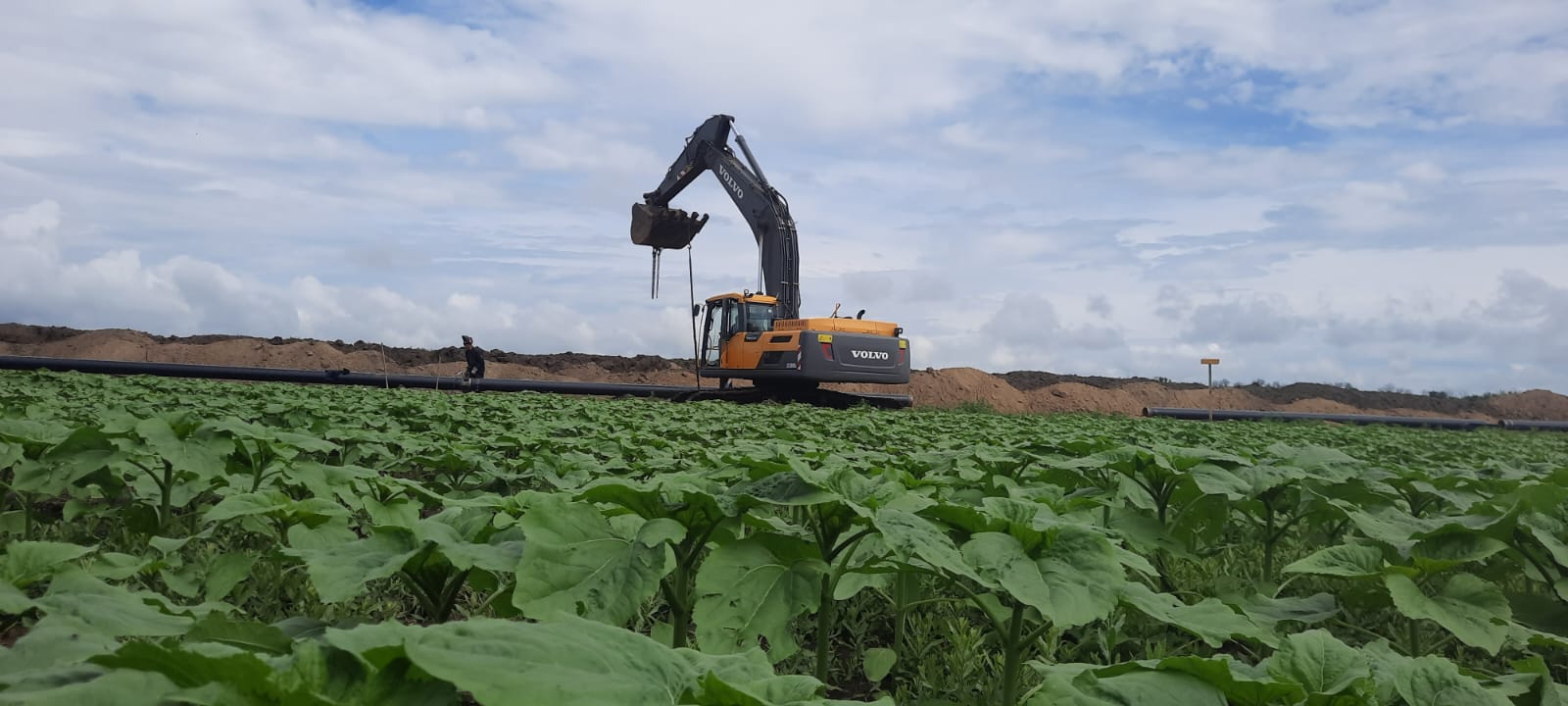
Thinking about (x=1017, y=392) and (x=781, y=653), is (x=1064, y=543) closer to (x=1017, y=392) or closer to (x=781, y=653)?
(x=781, y=653)

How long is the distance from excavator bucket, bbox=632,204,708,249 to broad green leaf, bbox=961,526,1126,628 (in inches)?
716

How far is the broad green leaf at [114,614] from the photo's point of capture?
1431mm

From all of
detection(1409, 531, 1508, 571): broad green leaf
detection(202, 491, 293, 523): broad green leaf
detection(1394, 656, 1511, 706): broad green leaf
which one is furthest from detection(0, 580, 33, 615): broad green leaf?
detection(1409, 531, 1508, 571): broad green leaf

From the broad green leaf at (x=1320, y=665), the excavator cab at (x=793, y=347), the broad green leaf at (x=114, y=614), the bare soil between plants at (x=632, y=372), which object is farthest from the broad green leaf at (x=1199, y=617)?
the bare soil between plants at (x=632, y=372)

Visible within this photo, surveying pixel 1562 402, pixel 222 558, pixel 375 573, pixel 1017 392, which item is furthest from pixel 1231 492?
pixel 1562 402

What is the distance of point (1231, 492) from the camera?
3350mm

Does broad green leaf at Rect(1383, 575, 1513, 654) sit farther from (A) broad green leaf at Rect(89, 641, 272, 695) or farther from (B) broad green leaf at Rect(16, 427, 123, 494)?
(B) broad green leaf at Rect(16, 427, 123, 494)

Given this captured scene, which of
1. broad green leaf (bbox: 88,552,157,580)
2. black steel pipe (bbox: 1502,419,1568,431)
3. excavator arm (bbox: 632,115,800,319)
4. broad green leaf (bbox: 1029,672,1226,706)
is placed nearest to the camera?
broad green leaf (bbox: 1029,672,1226,706)

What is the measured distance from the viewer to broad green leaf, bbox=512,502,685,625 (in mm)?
1913

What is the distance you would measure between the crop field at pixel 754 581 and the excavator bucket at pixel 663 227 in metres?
14.7

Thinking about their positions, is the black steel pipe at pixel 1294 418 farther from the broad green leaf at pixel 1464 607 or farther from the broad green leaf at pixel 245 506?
the broad green leaf at pixel 245 506

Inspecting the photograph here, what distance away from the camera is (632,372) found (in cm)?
3506

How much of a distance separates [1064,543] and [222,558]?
2451mm

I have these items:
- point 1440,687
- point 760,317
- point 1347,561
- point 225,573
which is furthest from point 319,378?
point 1440,687
